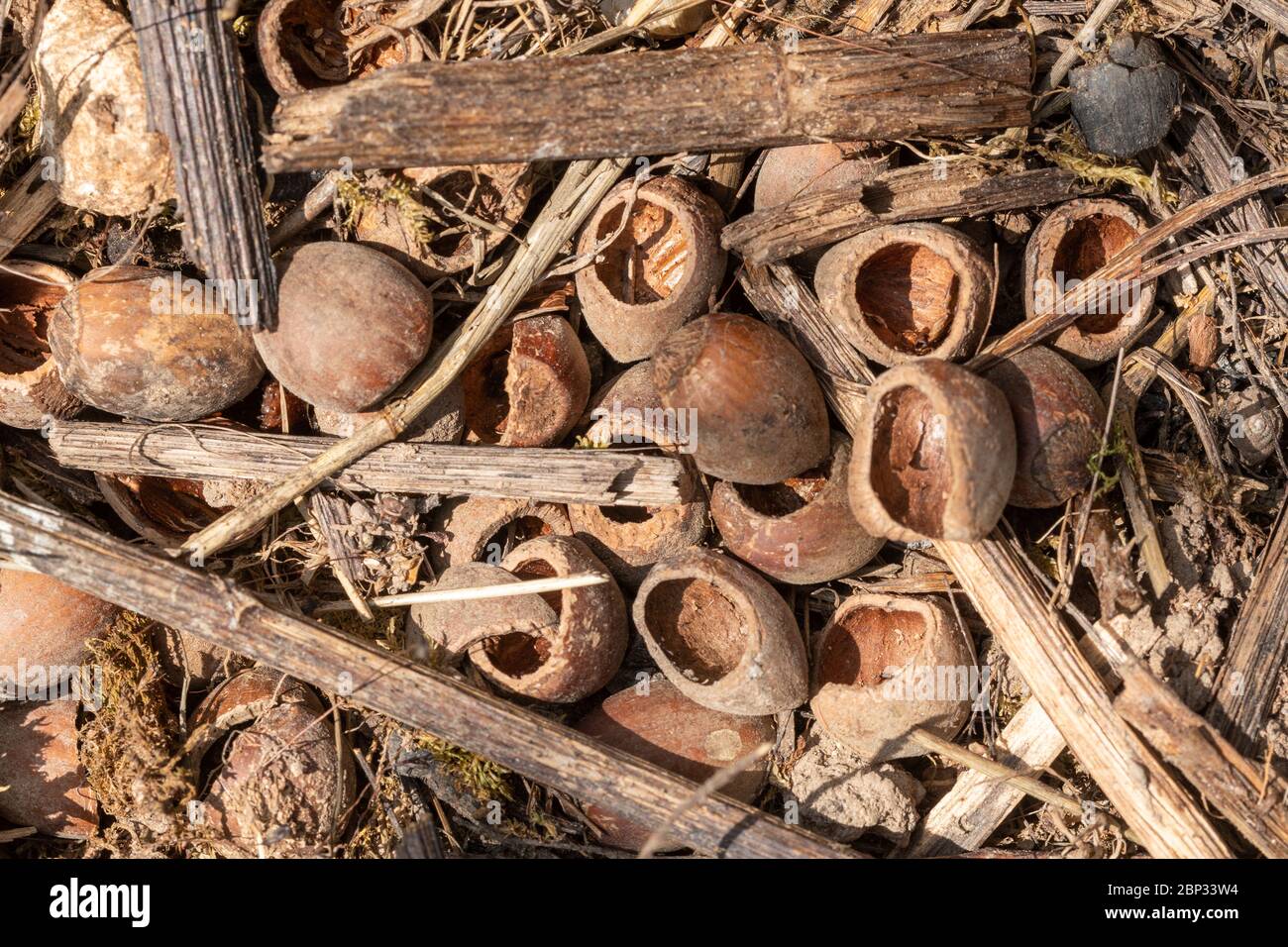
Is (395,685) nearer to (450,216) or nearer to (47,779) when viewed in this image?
(47,779)

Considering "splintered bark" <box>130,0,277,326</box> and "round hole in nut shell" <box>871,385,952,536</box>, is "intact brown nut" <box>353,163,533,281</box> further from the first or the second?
"round hole in nut shell" <box>871,385,952,536</box>

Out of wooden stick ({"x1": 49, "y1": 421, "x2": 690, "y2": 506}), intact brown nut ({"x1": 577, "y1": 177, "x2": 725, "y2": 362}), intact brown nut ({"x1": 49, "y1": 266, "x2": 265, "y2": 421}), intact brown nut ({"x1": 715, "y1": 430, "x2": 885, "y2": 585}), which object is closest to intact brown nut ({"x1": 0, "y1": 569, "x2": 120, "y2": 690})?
wooden stick ({"x1": 49, "y1": 421, "x2": 690, "y2": 506})

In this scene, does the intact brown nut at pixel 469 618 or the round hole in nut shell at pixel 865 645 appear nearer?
the intact brown nut at pixel 469 618

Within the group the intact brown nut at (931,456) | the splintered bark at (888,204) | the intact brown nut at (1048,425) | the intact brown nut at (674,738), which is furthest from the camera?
the intact brown nut at (674,738)

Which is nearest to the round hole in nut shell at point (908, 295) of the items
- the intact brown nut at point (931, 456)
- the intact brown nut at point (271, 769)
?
the intact brown nut at point (931, 456)

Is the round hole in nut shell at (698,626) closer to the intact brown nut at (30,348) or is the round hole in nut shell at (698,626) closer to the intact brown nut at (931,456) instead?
the intact brown nut at (931,456)
